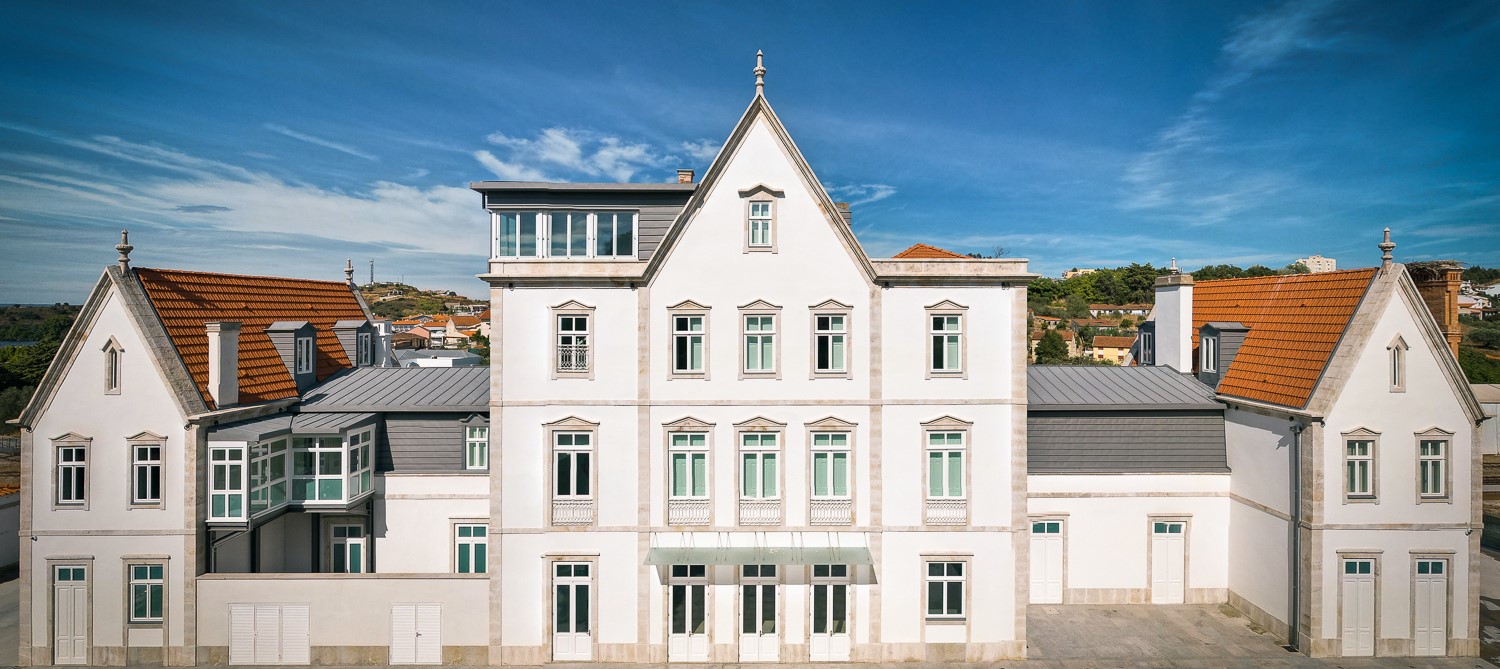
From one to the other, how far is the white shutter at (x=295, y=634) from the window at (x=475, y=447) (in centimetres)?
577

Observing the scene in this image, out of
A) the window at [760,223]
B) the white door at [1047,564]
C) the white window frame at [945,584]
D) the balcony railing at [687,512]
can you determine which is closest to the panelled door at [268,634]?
the balcony railing at [687,512]

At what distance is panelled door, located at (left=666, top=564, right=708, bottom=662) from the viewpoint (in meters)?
19.3

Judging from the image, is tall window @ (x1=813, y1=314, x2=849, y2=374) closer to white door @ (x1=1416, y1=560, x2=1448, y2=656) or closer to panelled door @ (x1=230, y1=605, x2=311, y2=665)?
panelled door @ (x1=230, y1=605, x2=311, y2=665)

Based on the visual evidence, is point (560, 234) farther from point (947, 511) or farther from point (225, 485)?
point (947, 511)

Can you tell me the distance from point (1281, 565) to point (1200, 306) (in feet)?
36.4

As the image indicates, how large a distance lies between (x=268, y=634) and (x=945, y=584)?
1946 centimetres

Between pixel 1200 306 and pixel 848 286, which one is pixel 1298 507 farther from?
pixel 848 286

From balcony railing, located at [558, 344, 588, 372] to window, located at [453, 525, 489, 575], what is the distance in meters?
6.81

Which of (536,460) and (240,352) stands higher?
(240,352)

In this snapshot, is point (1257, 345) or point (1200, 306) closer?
point (1257, 345)

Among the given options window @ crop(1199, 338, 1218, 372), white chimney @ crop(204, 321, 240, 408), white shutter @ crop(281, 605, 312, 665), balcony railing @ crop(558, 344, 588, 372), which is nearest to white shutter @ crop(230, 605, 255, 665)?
white shutter @ crop(281, 605, 312, 665)

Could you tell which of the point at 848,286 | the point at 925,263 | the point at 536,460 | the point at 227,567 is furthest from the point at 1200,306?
the point at 227,567

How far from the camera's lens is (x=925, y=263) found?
1947cm

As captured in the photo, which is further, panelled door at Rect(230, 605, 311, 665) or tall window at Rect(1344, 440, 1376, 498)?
tall window at Rect(1344, 440, 1376, 498)
